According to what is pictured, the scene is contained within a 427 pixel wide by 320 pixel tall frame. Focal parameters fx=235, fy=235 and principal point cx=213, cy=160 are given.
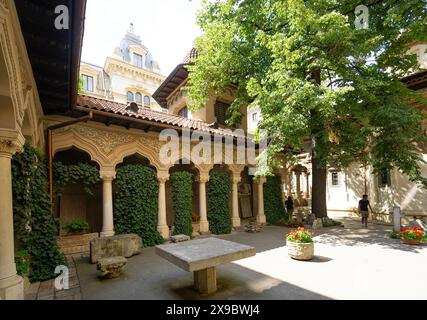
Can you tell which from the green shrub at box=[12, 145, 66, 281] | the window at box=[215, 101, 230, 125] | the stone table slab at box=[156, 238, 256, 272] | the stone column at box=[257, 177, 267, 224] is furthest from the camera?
the window at box=[215, 101, 230, 125]

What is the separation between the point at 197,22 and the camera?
12.5m

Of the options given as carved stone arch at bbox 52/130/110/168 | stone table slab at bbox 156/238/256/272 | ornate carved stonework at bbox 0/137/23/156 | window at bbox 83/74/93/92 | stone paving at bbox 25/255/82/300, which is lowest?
stone paving at bbox 25/255/82/300

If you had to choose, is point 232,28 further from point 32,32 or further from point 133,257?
point 133,257

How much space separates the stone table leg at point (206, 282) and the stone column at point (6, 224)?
3.24 m

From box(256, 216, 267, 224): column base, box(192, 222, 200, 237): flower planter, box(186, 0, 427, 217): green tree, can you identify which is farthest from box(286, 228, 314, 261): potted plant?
box(256, 216, 267, 224): column base

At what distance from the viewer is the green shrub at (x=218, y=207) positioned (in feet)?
36.9

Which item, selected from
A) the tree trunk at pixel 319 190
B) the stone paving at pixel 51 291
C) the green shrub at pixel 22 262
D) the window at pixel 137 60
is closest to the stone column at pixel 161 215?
the stone paving at pixel 51 291

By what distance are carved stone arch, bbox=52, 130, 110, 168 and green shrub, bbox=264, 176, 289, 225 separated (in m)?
9.26

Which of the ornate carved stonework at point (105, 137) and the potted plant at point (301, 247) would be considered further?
the ornate carved stonework at point (105, 137)

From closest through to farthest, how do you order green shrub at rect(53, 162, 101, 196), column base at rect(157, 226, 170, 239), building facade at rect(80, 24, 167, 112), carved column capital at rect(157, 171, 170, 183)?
green shrub at rect(53, 162, 101, 196) → column base at rect(157, 226, 170, 239) → carved column capital at rect(157, 171, 170, 183) → building facade at rect(80, 24, 167, 112)

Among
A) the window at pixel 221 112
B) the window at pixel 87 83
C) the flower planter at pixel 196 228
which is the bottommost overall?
the flower planter at pixel 196 228

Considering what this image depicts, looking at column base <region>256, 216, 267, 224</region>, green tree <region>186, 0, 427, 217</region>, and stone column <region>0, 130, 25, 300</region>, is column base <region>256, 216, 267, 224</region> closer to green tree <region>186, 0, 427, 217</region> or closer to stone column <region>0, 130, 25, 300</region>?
green tree <region>186, 0, 427, 217</region>

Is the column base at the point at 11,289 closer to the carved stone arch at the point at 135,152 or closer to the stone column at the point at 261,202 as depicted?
the carved stone arch at the point at 135,152

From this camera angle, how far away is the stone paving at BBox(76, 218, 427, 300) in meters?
4.56
